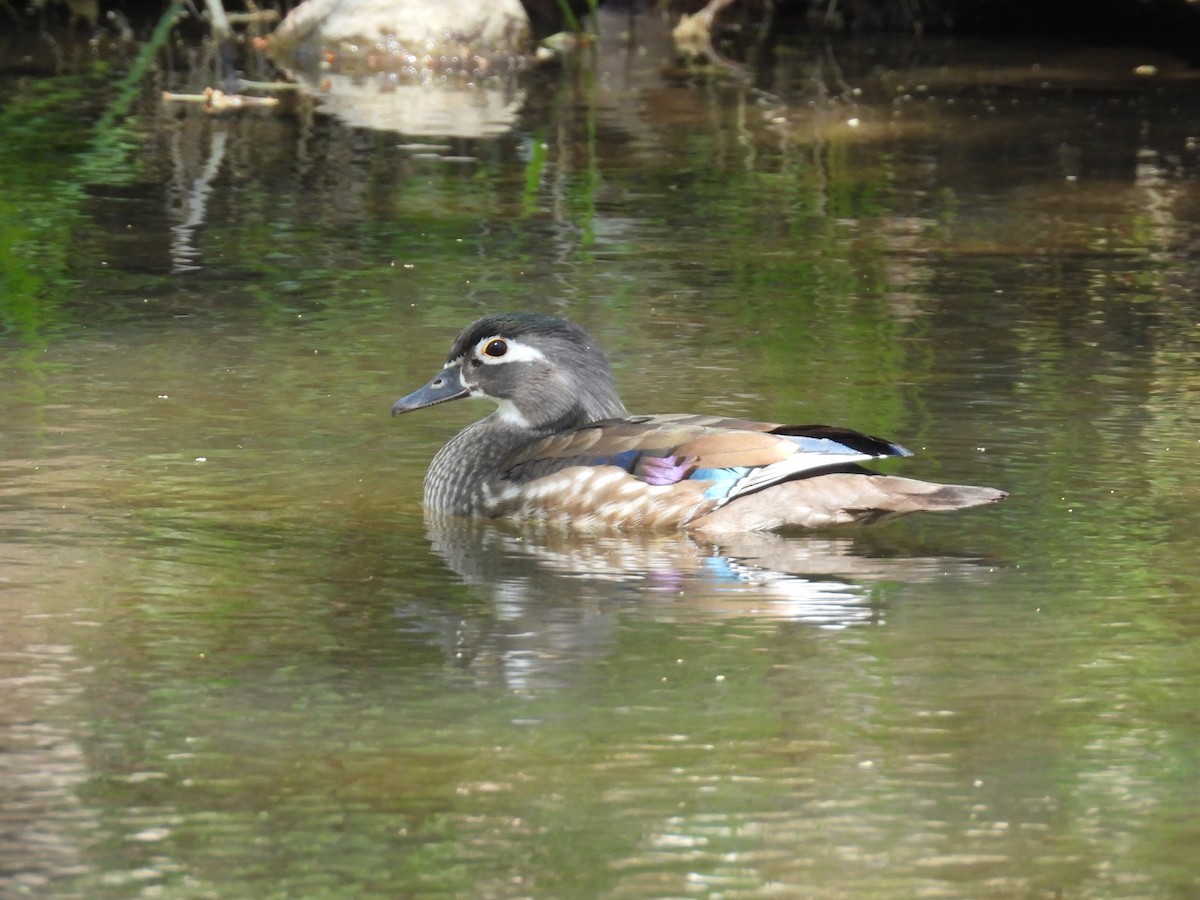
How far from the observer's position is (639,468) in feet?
23.3

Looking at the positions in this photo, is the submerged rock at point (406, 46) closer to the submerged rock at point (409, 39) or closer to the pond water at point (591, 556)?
the submerged rock at point (409, 39)

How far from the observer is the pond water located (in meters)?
4.54

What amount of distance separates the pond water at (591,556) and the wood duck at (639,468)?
0.38 feet

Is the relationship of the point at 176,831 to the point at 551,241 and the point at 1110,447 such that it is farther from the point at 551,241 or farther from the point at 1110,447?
the point at 551,241

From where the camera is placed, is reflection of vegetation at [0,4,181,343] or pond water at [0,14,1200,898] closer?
pond water at [0,14,1200,898]

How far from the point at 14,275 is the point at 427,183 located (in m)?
3.02

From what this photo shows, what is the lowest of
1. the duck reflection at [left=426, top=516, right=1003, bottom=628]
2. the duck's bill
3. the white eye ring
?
the duck reflection at [left=426, top=516, right=1003, bottom=628]

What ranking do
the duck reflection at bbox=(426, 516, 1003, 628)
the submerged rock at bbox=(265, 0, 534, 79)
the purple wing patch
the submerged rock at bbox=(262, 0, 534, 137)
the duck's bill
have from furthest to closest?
the submerged rock at bbox=(265, 0, 534, 79) < the submerged rock at bbox=(262, 0, 534, 137) < the duck's bill < the purple wing patch < the duck reflection at bbox=(426, 516, 1003, 628)

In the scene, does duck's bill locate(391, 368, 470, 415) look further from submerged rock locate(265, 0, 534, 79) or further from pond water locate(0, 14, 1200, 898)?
submerged rock locate(265, 0, 534, 79)

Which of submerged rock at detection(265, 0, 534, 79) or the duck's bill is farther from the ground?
submerged rock at detection(265, 0, 534, 79)

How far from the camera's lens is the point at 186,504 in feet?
23.2

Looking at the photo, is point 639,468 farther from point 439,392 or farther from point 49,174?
point 49,174

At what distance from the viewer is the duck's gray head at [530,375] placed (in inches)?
304

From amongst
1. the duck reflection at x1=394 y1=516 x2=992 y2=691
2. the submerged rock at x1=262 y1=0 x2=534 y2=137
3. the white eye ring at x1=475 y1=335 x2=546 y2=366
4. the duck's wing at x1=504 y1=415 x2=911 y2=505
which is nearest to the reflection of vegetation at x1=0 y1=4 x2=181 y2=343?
the submerged rock at x1=262 y1=0 x2=534 y2=137
